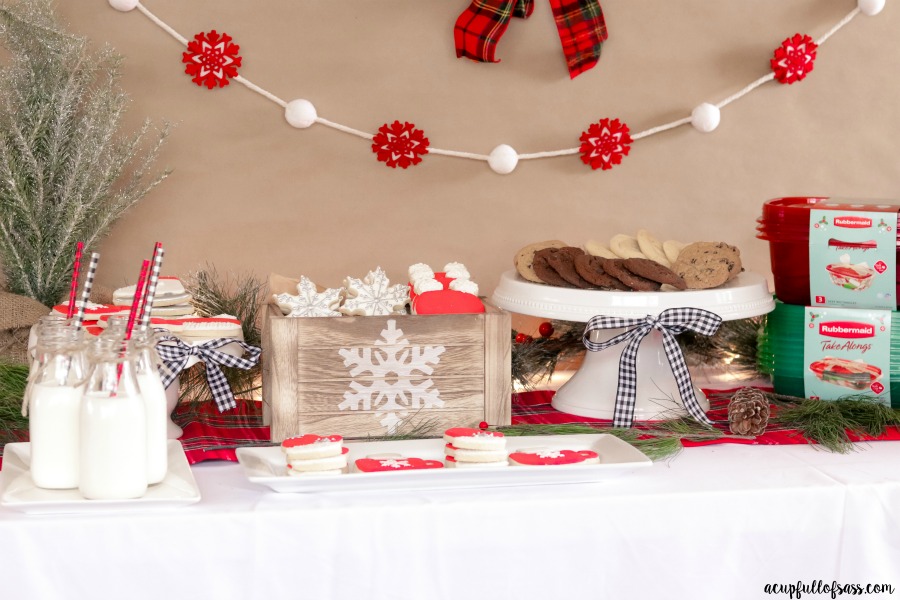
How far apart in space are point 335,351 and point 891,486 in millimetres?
684

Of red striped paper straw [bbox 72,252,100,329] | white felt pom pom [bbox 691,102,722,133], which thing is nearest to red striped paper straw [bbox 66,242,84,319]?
red striped paper straw [bbox 72,252,100,329]

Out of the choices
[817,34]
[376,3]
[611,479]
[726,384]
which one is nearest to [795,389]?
[726,384]

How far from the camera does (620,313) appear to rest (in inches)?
51.2

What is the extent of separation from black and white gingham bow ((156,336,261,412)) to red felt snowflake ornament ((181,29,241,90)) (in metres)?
0.64

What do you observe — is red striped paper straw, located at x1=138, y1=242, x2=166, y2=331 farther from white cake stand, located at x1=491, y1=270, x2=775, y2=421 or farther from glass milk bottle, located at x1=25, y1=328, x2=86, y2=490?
white cake stand, located at x1=491, y1=270, x2=775, y2=421

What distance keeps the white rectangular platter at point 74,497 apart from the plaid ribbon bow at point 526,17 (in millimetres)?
999

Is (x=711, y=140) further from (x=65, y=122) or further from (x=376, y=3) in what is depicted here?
(x=65, y=122)

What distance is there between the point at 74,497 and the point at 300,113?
93 centimetres

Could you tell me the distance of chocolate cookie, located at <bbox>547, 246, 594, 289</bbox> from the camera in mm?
1352

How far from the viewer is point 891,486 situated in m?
1.07

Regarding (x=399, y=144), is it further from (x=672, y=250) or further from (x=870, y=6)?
(x=870, y=6)

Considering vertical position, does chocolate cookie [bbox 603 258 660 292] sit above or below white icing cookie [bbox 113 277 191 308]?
above

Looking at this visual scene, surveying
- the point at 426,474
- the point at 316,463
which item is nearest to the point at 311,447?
the point at 316,463

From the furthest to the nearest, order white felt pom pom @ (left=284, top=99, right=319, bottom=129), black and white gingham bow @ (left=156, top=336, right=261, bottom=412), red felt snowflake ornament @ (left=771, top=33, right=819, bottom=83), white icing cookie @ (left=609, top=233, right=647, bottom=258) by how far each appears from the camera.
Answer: red felt snowflake ornament @ (left=771, top=33, right=819, bottom=83) → white felt pom pom @ (left=284, top=99, right=319, bottom=129) → white icing cookie @ (left=609, top=233, right=647, bottom=258) → black and white gingham bow @ (left=156, top=336, right=261, bottom=412)
